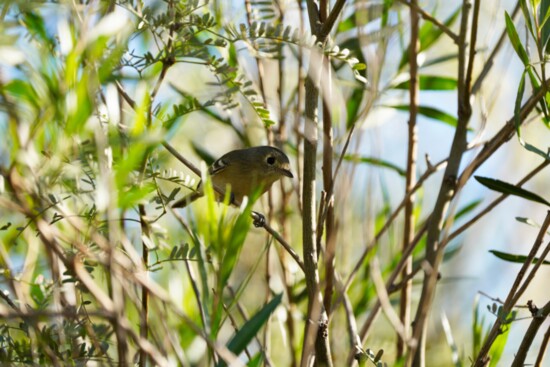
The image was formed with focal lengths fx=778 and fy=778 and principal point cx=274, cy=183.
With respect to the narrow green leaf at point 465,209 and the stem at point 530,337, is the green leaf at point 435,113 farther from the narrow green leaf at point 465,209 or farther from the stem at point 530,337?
the stem at point 530,337

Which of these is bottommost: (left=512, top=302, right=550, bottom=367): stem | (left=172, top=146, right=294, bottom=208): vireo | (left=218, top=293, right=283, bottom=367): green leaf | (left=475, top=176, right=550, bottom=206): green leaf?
(left=172, top=146, right=294, bottom=208): vireo

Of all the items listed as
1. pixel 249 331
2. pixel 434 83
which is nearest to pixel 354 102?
pixel 434 83

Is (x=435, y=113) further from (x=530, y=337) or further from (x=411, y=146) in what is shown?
(x=530, y=337)

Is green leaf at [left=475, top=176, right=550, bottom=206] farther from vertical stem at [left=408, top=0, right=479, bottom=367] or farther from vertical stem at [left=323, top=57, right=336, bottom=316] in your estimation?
vertical stem at [left=323, top=57, right=336, bottom=316]

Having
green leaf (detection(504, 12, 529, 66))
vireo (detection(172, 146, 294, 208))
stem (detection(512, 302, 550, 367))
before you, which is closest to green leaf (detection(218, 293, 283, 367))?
stem (detection(512, 302, 550, 367))

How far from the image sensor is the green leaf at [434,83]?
2.77 metres

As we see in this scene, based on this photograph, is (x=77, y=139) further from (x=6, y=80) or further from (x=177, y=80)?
(x=177, y=80)

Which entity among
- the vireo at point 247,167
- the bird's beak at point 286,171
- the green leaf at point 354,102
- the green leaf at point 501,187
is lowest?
the vireo at point 247,167

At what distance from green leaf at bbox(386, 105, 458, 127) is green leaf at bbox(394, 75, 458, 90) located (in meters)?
0.07

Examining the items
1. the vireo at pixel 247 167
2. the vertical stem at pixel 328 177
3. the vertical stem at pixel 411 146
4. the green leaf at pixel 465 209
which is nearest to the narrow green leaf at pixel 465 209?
the green leaf at pixel 465 209

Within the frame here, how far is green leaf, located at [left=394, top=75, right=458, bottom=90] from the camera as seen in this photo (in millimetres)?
2770

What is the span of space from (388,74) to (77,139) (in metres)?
1.56

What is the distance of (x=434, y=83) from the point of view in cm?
285

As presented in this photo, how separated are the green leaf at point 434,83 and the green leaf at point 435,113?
0.24 ft
